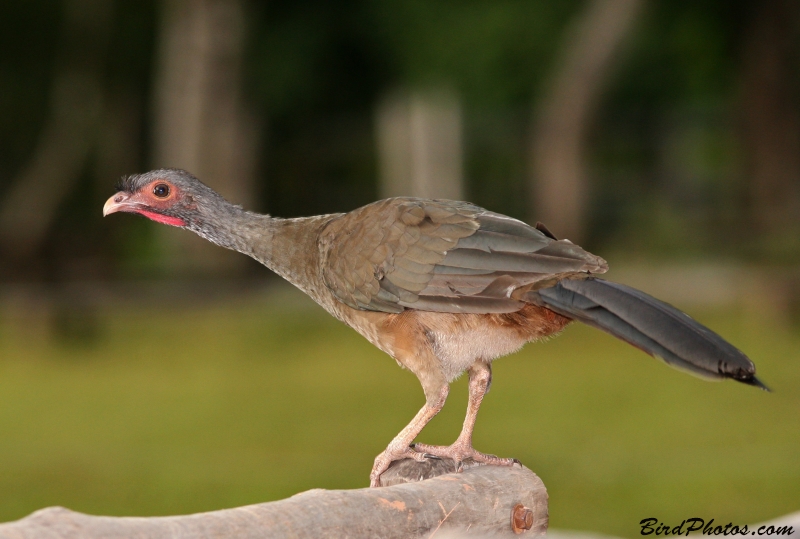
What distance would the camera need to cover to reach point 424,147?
39.4ft

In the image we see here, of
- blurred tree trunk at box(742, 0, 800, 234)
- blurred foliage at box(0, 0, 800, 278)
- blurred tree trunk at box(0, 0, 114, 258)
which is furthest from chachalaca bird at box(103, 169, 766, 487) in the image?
blurred tree trunk at box(0, 0, 114, 258)

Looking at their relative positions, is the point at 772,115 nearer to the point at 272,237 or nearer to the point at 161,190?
the point at 272,237

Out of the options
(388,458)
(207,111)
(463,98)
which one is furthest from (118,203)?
(463,98)

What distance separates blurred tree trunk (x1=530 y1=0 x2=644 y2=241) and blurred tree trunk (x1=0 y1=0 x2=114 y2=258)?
240 inches

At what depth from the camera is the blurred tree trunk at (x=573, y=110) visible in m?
11.4

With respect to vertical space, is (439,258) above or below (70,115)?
below

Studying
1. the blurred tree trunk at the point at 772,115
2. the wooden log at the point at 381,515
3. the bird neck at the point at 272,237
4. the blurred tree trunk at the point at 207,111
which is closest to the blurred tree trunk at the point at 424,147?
the blurred tree trunk at the point at 207,111

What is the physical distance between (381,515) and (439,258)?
811 mm

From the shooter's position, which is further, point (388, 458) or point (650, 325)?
point (388, 458)

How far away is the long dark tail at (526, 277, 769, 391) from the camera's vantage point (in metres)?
2.33

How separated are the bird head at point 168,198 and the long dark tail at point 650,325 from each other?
1.14 m

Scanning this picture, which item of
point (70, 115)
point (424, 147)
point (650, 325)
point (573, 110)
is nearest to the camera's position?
point (650, 325)

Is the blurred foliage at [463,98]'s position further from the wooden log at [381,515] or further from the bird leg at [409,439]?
the wooden log at [381,515]

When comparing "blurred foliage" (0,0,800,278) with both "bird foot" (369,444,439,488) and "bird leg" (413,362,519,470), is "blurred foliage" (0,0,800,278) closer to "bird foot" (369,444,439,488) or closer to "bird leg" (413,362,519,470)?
"bird leg" (413,362,519,470)
